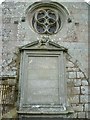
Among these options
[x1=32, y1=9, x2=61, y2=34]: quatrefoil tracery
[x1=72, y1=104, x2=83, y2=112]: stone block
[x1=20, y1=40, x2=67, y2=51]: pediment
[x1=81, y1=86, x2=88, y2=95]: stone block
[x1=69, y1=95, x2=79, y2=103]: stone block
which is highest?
[x1=32, y1=9, x2=61, y2=34]: quatrefoil tracery

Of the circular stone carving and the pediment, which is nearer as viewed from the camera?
the pediment

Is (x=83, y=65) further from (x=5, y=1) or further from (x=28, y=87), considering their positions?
(x=5, y=1)

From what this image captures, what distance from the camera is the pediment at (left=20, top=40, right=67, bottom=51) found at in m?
6.23

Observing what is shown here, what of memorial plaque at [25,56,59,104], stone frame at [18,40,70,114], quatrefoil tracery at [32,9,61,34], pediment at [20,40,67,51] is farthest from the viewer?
quatrefoil tracery at [32,9,61,34]

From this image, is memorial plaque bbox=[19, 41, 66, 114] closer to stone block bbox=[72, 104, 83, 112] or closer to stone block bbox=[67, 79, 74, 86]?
stone block bbox=[67, 79, 74, 86]

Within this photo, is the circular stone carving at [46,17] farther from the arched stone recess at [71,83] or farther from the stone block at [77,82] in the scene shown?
the stone block at [77,82]

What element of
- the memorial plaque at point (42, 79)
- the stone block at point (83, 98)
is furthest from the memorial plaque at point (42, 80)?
the stone block at point (83, 98)

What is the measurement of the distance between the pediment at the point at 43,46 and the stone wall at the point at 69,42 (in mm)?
185

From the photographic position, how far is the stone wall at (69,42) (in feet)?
19.7

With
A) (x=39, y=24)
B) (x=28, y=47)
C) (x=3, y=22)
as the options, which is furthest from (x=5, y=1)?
(x=28, y=47)

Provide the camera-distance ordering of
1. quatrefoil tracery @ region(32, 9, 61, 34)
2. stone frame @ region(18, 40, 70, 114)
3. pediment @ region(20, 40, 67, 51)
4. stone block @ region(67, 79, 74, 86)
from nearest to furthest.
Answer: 1. stone frame @ region(18, 40, 70, 114)
2. stone block @ region(67, 79, 74, 86)
3. pediment @ region(20, 40, 67, 51)
4. quatrefoil tracery @ region(32, 9, 61, 34)

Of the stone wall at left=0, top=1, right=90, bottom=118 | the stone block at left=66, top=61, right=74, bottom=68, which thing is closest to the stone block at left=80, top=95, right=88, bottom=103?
the stone wall at left=0, top=1, right=90, bottom=118

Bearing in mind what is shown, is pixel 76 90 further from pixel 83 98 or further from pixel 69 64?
pixel 69 64

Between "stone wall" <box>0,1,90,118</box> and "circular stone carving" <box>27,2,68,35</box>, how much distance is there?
0.14 metres
